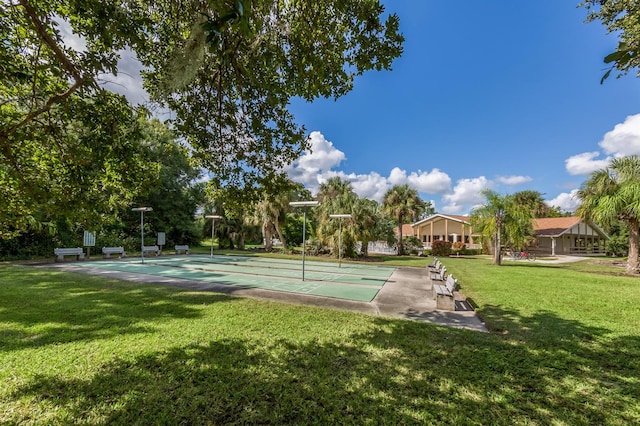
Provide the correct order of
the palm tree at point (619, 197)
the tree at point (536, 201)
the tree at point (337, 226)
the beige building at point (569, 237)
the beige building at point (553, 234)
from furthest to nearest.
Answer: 1. the tree at point (536, 201)
2. the beige building at point (569, 237)
3. the beige building at point (553, 234)
4. the tree at point (337, 226)
5. the palm tree at point (619, 197)

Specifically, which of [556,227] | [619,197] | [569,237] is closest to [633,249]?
[619,197]

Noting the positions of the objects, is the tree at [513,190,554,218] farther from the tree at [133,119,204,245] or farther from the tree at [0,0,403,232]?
the tree at [0,0,403,232]

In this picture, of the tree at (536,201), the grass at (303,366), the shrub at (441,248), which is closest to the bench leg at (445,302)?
the grass at (303,366)

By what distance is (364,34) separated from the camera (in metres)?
4.52

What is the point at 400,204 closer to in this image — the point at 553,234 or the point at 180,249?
the point at 553,234

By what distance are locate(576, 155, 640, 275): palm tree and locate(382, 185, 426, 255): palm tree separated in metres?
14.5

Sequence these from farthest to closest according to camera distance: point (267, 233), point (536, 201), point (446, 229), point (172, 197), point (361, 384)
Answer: point (536, 201) < point (446, 229) < point (267, 233) < point (172, 197) < point (361, 384)

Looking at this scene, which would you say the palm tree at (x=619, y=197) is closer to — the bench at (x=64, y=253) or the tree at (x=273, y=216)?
the tree at (x=273, y=216)

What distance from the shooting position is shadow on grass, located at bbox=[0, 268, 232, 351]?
493cm

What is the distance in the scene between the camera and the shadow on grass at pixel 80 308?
4.93m

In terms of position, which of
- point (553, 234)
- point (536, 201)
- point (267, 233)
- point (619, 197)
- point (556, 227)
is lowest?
point (267, 233)

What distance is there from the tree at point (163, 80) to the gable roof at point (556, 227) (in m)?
39.2

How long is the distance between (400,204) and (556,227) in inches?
856

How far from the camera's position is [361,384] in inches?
137
